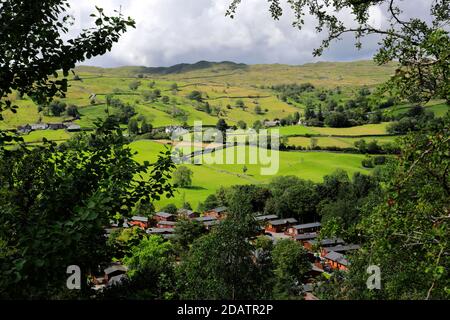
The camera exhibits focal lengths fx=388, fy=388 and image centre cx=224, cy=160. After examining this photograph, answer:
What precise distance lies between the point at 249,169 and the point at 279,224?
103 feet

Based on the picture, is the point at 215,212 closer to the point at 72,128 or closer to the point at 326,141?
the point at 72,128

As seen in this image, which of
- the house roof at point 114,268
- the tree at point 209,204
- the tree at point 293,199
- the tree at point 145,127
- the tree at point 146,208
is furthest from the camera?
the tree at point 145,127

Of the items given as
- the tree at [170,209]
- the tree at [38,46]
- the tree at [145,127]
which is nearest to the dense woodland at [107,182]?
the tree at [38,46]

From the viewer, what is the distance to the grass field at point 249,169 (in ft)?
337

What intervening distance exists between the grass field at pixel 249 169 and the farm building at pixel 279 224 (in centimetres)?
1681

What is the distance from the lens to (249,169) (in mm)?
117500

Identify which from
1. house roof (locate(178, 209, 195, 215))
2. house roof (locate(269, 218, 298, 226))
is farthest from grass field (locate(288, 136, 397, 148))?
house roof (locate(178, 209, 195, 215))

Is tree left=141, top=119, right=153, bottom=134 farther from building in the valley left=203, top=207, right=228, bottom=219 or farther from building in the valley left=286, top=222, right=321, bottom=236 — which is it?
building in the valley left=286, top=222, right=321, bottom=236

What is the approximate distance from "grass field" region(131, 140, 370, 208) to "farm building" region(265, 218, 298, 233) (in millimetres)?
16812

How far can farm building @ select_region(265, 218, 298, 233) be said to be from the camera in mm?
88875

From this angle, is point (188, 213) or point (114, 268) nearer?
point (114, 268)

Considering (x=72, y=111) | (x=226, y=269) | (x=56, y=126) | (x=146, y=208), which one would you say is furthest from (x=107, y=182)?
(x=72, y=111)

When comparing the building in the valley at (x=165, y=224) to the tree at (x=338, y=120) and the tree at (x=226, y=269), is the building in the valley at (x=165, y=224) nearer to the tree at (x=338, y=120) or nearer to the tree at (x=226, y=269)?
the tree at (x=226, y=269)
